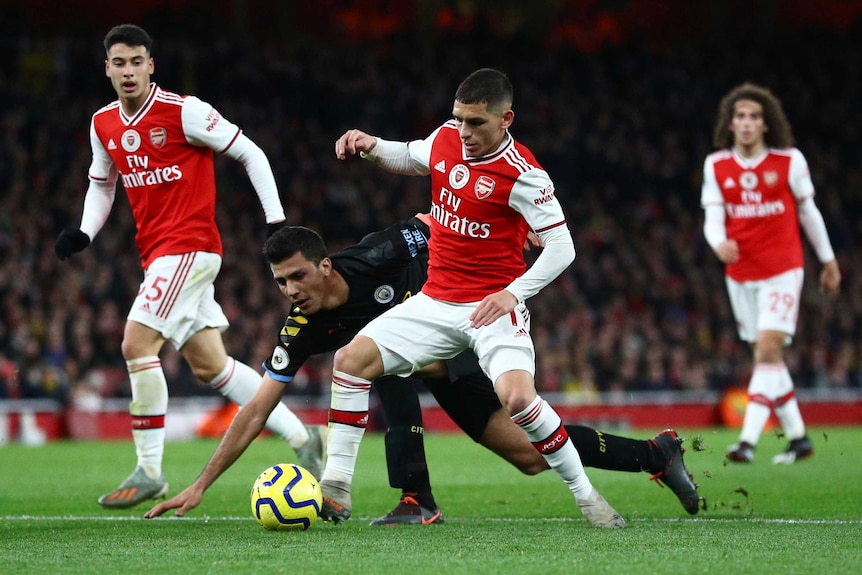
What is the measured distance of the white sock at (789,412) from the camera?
9.69 meters

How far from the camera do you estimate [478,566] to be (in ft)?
14.6

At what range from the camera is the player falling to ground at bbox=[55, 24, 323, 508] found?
278 inches

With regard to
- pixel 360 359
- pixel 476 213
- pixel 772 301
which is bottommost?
pixel 360 359

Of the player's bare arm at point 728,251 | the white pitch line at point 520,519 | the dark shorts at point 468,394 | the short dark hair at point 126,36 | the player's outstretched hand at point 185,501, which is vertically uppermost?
the short dark hair at point 126,36

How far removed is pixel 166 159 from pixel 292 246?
5.40 ft

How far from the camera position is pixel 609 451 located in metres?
6.09

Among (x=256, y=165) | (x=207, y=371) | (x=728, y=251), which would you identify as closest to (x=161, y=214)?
(x=256, y=165)

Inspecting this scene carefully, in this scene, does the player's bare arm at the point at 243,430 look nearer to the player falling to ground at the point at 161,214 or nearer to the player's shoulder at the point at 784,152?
the player falling to ground at the point at 161,214

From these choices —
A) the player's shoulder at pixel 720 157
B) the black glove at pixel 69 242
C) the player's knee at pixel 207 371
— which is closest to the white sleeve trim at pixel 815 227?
the player's shoulder at pixel 720 157

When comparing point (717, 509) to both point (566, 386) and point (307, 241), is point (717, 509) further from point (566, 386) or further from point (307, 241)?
point (566, 386)

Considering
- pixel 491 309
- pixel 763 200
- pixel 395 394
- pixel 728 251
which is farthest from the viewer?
pixel 763 200

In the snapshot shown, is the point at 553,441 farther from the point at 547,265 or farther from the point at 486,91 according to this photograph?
the point at 486,91

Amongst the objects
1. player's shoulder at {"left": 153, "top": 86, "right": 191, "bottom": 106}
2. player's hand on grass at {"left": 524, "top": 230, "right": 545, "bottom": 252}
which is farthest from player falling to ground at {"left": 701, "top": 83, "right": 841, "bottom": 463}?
player's shoulder at {"left": 153, "top": 86, "right": 191, "bottom": 106}

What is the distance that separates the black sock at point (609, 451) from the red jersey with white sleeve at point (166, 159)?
2.54 metres
